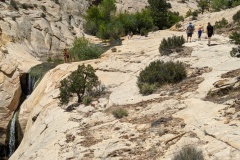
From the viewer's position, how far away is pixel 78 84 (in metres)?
20.1

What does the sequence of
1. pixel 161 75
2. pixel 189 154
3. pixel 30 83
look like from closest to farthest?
1. pixel 189 154
2. pixel 161 75
3. pixel 30 83

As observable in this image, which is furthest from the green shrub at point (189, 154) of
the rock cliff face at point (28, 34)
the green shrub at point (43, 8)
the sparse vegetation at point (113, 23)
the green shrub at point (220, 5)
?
the green shrub at point (220, 5)

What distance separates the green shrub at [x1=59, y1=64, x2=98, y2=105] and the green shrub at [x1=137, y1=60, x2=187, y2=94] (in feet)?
10.3

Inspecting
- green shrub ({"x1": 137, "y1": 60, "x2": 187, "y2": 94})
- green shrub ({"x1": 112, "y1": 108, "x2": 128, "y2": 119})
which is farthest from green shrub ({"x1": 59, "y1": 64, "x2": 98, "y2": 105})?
green shrub ({"x1": 112, "y1": 108, "x2": 128, "y2": 119})

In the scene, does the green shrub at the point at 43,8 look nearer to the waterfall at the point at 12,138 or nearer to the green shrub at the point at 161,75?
the waterfall at the point at 12,138

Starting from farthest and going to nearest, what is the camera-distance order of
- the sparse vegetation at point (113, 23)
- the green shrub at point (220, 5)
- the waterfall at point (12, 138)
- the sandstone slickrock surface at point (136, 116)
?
the green shrub at point (220, 5)
the sparse vegetation at point (113, 23)
the waterfall at point (12, 138)
the sandstone slickrock surface at point (136, 116)

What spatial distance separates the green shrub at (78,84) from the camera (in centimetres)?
2009

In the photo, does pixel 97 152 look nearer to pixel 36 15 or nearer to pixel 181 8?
pixel 36 15

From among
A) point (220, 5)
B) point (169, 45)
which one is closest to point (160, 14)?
point (220, 5)

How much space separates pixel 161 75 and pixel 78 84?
15.8 feet

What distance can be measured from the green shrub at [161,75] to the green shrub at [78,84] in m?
3.14

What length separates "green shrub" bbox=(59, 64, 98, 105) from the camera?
2009cm

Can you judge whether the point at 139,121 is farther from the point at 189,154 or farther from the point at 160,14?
the point at 160,14

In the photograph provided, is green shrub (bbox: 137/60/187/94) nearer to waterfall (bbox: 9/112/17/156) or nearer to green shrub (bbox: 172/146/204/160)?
green shrub (bbox: 172/146/204/160)
